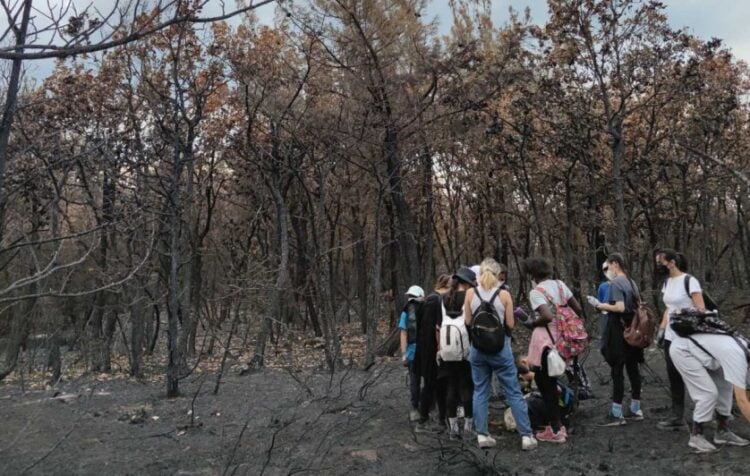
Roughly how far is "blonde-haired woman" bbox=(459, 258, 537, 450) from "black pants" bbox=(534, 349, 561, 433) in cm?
22

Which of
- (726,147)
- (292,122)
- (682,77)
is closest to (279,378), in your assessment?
(292,122)

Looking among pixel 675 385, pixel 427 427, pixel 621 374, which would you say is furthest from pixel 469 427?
pixel 675 385

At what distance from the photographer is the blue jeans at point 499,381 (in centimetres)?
555

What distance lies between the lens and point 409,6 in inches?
536

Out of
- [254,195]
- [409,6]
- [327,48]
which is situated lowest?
[254,195]

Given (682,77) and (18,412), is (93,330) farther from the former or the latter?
(682,77)

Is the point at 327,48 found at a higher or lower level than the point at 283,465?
higher

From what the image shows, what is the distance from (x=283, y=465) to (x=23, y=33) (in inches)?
166

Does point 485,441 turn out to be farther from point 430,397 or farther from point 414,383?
point 414,383

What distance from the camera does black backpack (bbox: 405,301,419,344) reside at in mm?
6755

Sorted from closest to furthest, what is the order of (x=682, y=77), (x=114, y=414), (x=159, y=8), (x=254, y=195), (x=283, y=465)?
(x=159, y=8)
(x=283, y=465)
(x=114, y=414)
(x=682, y=77)
(x=254, y=195)

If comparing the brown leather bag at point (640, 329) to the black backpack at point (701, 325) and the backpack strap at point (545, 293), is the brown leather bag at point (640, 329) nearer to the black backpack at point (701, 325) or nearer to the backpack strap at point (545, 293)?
the black backpack at point (701, 325)

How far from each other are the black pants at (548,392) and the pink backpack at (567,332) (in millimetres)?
309

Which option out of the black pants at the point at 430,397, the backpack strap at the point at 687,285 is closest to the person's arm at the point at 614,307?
the backpack strap at the point at 687,285
